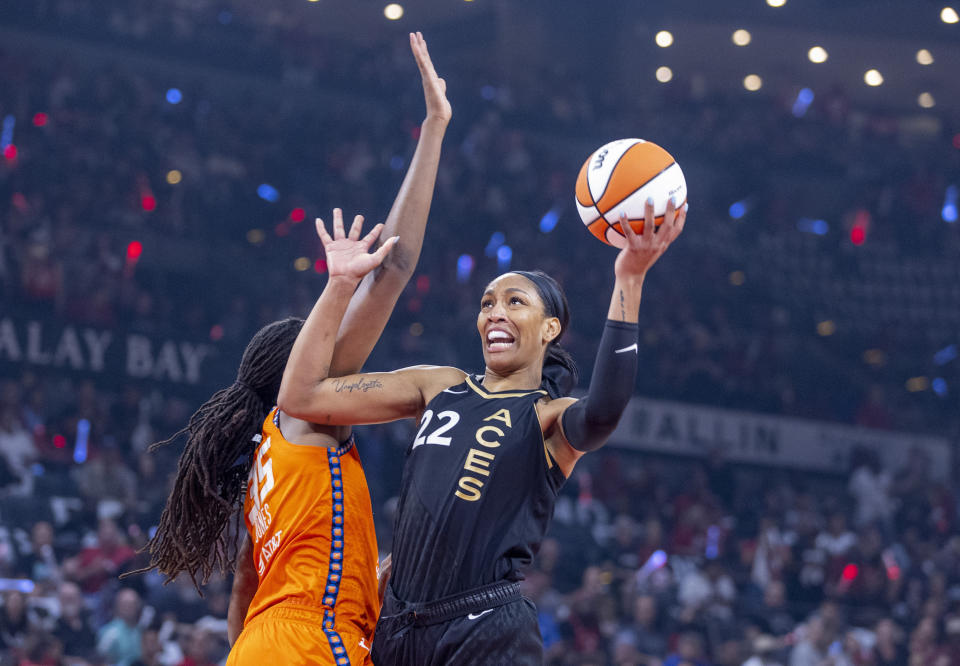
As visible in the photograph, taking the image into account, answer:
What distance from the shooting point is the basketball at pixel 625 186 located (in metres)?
3.26

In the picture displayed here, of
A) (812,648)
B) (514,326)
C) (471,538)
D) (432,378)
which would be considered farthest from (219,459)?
(812,648)

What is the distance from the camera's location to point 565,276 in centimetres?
1658

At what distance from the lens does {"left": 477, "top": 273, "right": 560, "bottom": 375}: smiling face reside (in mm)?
3408

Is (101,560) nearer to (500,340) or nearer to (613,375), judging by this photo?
(500,340)

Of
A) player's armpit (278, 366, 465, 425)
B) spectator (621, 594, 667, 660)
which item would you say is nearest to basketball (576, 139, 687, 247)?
player's armpit (278, 366, 465, 425)

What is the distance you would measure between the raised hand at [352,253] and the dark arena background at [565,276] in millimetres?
5490

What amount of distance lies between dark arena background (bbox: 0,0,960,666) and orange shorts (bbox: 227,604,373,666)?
517 centimetres

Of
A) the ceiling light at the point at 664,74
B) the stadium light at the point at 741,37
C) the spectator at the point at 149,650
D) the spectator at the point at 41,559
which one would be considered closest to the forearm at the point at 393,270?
the spectator at the point at 149,650

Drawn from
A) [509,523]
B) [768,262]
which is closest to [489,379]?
[509,523]

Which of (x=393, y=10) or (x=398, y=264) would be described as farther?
(x=393, y=10)

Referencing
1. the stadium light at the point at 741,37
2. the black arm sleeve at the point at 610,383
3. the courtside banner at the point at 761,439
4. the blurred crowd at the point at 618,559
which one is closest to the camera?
the black arm sleeve at the point at 610,383

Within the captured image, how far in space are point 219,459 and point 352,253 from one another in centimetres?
84

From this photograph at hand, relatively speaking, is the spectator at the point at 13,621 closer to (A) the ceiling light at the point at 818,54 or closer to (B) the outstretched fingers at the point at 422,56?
(B) the outstretched fingers at the point at 422,56

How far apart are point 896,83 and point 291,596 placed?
21354 mm
